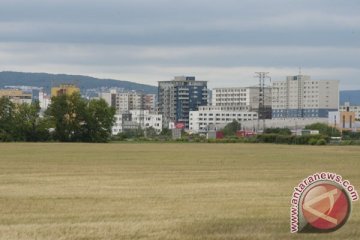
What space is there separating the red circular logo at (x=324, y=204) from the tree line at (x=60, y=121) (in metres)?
129

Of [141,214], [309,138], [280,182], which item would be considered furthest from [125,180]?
[309,138]

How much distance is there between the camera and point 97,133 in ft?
480

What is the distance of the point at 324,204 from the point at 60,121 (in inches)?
5227

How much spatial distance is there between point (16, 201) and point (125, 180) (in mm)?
11337

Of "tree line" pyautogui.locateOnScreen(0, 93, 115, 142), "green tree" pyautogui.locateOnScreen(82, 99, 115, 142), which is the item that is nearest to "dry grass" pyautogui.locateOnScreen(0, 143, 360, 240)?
"tree line" pyautogui.locateOnScreen(0, 93, 115, 142)

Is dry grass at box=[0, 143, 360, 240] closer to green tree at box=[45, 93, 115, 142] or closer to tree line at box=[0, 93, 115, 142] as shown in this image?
tree line at box=[0, 93, 115, 142]

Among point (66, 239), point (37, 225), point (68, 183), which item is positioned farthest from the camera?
point (68, 183)

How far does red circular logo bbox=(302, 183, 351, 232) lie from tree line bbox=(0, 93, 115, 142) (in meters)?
129

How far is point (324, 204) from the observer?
15711mm

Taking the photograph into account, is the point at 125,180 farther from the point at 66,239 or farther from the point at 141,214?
the point at 66,239

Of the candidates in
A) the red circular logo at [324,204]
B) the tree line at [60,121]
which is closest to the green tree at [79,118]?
the tree line at [60,121]

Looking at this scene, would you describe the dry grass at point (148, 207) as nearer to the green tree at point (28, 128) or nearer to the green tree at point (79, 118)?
the green tree at point (28, 128)

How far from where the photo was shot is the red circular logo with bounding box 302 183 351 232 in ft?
50.8

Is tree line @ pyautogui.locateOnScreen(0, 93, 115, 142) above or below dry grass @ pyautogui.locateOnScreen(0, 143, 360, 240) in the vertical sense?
above
